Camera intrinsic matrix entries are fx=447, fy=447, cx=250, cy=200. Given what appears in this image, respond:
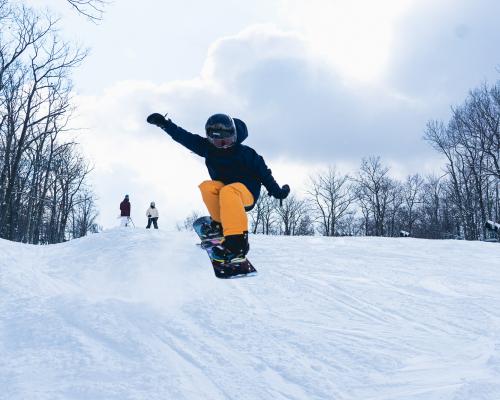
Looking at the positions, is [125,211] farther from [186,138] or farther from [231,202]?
[231,202]

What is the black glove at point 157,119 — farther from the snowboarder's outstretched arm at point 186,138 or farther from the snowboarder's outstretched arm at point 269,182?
the snowboarder's outstretched arm at point 269,182

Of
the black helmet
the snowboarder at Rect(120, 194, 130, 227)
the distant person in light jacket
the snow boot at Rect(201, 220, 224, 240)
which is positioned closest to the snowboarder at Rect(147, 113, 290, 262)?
the black helmet

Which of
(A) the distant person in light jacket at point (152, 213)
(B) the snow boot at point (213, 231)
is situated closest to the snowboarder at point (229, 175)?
(B) the snow boot at point (213, 231)

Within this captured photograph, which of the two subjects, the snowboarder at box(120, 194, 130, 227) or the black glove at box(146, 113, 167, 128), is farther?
the snowboarder at box(120, 194, 130, 227)

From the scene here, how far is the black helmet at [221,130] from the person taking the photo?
486 cm

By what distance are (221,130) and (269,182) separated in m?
0.80

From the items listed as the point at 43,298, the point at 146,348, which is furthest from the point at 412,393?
Result: the point at 43,298

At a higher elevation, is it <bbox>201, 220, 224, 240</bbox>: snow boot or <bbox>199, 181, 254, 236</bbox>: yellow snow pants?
<bbox>199, 181, 254, 236</bbox>: yellow snow pants

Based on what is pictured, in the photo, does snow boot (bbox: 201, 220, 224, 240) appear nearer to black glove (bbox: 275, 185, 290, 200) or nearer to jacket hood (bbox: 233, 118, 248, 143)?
black glove (bbox: 275, 185, 290, 200)

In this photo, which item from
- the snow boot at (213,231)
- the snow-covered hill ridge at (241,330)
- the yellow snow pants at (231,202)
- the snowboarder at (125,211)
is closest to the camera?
the snow-covered hill ridge at (241,330)

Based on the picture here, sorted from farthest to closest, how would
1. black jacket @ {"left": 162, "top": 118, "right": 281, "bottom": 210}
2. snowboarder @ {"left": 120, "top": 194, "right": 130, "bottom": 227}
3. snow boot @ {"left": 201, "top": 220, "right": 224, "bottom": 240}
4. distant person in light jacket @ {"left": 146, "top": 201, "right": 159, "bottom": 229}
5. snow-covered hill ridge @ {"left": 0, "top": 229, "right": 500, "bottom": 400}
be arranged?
1. distant person in light jacket @ {"left": 146, "top": 201, "right": 159, "bottom": 229}
2. snowboarder @ {"left": 120, "top": 194, "right": 130, "bottom": 227}
3. snow boot @ {"left": 201, "top": 220, "right": 224, "bottom": 240}
4. black jacket @ {"left": 162, "top": 118, "right": 281, "bottom": 210}
5. snow-covered hill ridge @ {"left": 0, "top": 229, "right": 500, "bottom": 400}

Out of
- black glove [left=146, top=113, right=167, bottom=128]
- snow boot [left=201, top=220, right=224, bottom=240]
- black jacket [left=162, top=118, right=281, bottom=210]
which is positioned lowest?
snow boot [left=201, top=220, right=224, bottom=240]

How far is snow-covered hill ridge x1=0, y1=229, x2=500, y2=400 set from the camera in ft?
10.1

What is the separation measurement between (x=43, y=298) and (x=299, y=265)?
3983 millimetres
